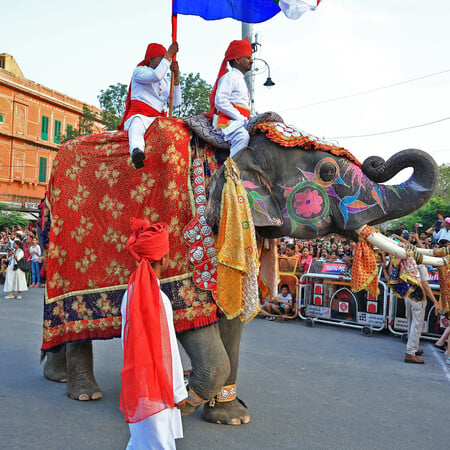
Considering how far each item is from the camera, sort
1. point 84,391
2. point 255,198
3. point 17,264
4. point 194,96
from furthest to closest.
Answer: point 194,96
point 17,264
point 84,391
point 255,198

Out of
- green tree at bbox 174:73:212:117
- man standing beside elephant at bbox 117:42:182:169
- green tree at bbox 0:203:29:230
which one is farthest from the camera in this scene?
green tree at bbox 0:203:29:230

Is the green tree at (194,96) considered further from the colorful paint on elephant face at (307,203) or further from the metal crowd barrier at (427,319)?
the colorful paint on elephant face at (307,203)

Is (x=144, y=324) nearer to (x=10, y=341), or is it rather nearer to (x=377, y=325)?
(x=10, y=341)

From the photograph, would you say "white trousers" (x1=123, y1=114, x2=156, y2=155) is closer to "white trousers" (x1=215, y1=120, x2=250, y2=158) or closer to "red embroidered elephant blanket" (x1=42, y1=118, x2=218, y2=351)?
"red embroidered elephant blanket" (x1=42, y1=118, x2=218, y2=351)

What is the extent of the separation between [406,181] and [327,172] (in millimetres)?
543

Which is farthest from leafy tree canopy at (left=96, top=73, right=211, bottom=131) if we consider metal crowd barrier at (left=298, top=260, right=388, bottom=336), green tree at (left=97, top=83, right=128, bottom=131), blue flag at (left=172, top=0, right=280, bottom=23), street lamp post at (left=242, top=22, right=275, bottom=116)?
blue flag at (left=172, top=0, right=280, bottom=23)

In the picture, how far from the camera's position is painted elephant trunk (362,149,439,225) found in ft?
11.1

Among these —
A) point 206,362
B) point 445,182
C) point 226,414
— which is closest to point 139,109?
point 206,362

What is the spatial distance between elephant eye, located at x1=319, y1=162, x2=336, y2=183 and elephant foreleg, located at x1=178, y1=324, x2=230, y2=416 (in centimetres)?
131

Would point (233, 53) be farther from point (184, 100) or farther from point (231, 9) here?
point (184, 100)

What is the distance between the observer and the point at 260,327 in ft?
29.2

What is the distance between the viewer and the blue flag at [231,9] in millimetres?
4512

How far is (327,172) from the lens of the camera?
3.60m

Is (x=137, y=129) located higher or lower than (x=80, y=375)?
higher
